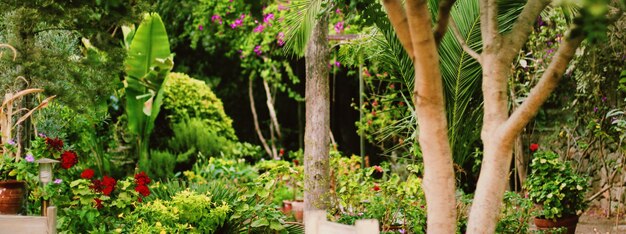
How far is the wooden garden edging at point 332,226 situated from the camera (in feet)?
8.66

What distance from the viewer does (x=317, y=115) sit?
6.41m

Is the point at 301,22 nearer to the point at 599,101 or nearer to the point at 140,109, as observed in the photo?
the point at 599,101

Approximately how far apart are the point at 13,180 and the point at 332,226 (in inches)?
135

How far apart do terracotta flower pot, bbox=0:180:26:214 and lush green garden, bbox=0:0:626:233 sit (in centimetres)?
2

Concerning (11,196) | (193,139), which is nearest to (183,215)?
(11,196)

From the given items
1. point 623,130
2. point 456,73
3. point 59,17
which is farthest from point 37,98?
point 623,130

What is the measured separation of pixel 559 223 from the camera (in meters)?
6.39

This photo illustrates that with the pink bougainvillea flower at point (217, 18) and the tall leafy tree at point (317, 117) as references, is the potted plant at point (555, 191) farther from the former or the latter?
the pink bougainvillea flower at point (217, 18)

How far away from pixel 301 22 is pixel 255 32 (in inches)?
206

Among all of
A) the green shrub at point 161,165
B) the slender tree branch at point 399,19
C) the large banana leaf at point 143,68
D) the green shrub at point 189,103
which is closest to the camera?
the slender tree branch at point 399,19

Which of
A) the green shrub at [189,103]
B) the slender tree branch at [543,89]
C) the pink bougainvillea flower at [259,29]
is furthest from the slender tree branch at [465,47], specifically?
the pink bougainvillea flower at [259,29]

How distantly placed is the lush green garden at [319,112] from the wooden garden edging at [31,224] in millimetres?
863

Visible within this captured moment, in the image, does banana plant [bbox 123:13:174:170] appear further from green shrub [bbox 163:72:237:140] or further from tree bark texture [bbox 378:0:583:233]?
tree bark texture [bbox 378:0:583:233]

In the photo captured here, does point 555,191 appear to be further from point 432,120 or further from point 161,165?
point 161,165
